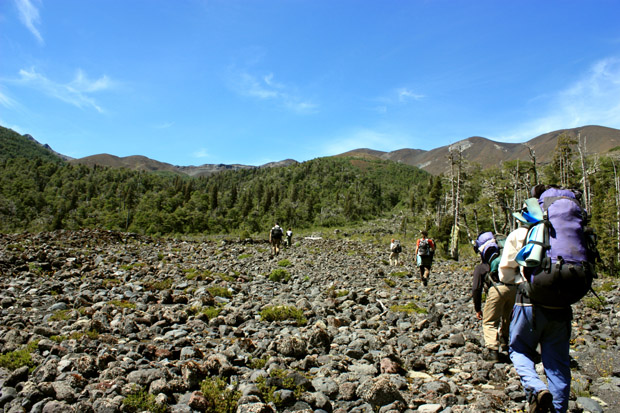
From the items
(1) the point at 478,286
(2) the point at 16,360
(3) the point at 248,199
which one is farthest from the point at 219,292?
(3) the point at 248,199

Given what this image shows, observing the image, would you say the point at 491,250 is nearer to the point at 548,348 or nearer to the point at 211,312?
the point at 548,348

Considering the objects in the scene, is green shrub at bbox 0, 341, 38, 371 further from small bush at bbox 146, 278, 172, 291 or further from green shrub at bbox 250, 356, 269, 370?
small bush at bbox 146, 278, 172, 291

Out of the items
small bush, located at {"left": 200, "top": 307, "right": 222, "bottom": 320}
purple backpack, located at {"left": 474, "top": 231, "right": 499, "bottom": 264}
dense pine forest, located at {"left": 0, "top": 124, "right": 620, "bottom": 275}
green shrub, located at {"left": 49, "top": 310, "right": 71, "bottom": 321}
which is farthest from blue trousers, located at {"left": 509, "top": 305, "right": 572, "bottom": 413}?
dense pine forest, located at {"left": 0, "top": 124, "right": 620, "bottom": 275}

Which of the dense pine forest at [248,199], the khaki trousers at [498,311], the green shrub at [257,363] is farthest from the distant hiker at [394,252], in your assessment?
the dense pine forest at [248,199]

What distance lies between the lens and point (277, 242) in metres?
23.3

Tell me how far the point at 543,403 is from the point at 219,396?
3.41 m

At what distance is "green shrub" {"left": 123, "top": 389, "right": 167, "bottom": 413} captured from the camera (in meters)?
3.57

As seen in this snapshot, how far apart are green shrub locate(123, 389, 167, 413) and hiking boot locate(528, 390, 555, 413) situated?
12.6 feet

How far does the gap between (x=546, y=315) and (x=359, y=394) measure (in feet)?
7.53

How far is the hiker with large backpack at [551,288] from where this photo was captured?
10.8ft

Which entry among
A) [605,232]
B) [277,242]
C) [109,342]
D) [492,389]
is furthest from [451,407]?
[605,232]

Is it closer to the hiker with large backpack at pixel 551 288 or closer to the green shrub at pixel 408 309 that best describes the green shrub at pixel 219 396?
the hiker with large backpack at pixel 551 288

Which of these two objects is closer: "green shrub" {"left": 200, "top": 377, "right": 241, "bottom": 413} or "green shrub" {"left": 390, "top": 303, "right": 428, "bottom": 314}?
"green shrub" {"left": 200, "top": 377, "right": 241, "bottom": 413}

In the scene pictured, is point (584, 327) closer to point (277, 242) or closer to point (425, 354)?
point (425, 354)
